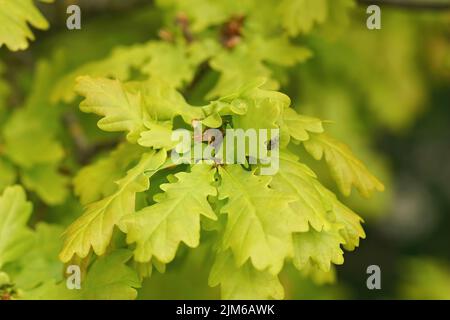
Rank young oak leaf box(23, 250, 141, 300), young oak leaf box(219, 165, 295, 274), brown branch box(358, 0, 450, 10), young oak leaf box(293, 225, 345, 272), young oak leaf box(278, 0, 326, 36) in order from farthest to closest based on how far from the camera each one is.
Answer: brown branch box(358, 0, 450, 10) → young oak leaf box(278, 0, 326, 36) → young oak leaf box(23, 250, 141, 300) → young oak leaf box(293, 225, 345, 272) → young oak leaf box(219, 165, 295, 274)

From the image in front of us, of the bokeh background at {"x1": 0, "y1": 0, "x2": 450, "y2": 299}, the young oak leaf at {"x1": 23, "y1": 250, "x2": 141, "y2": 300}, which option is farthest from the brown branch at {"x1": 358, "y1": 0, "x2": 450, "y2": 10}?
the young oak leaf at {"x1": 23, "y1": 250, "x2": 141, "y2": 300}

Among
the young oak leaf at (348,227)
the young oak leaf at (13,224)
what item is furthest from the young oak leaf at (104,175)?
the young oak leaf at (348,227)

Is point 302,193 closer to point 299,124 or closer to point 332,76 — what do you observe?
point 299,124

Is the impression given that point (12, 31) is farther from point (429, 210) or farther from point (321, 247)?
point (429, 210)

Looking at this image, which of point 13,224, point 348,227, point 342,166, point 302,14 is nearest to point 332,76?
point 302,14

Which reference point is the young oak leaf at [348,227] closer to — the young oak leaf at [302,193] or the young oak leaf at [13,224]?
the young oak leaf at [302,193]

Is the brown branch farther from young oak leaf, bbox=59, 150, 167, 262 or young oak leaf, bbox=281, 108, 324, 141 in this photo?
young oak leaf, bbox=59, 150, 167, 262

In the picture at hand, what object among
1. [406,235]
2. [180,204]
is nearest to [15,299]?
[180,204]

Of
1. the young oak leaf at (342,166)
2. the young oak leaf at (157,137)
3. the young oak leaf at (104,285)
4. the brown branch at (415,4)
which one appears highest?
the brown branch at (415,4)
